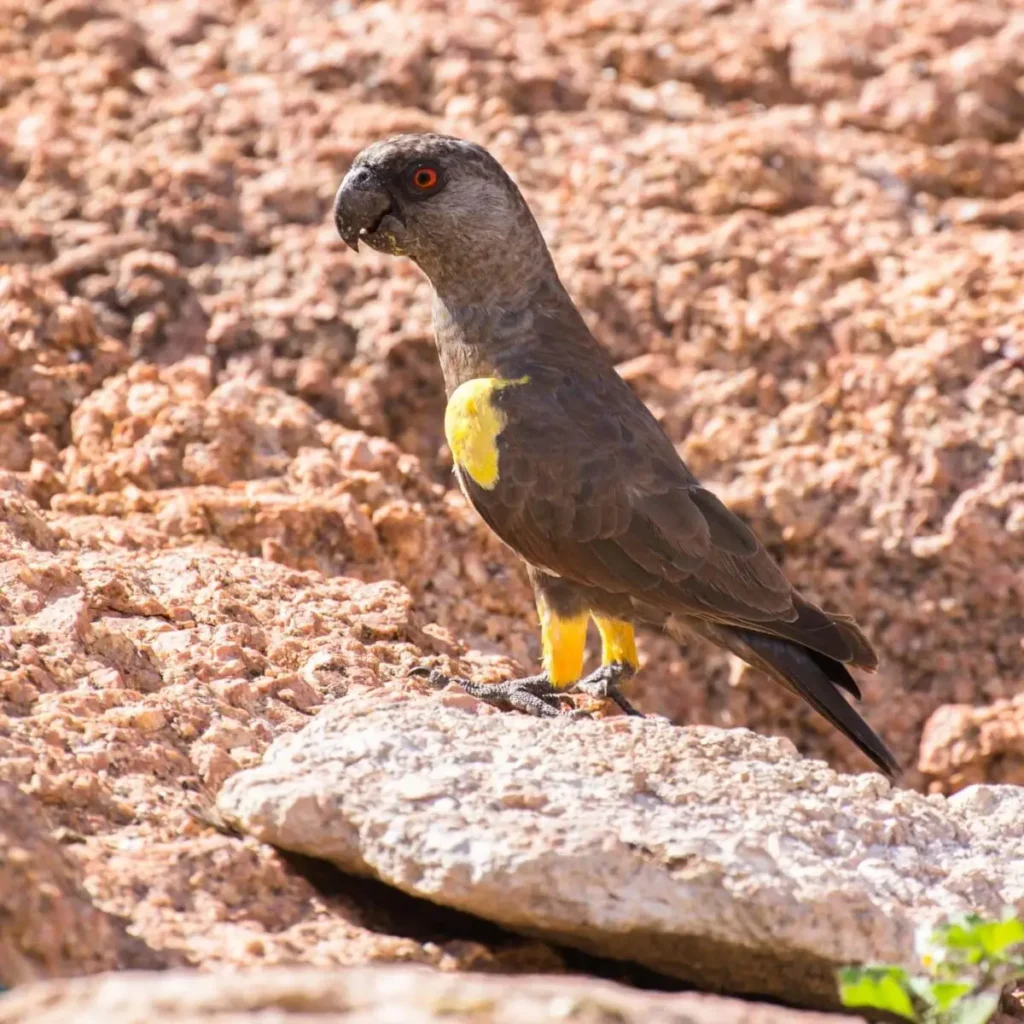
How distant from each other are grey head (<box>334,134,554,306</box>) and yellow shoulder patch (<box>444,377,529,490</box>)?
0.47 meters

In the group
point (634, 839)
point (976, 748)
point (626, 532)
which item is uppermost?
point (626, 532)

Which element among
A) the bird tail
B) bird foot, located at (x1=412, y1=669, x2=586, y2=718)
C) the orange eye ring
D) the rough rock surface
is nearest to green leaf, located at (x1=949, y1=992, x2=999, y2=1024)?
bird foot, located at (x1=412, y1=669, x2=586, y2=718)

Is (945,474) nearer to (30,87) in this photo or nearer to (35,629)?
(35,629)

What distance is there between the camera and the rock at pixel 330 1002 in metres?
2.33

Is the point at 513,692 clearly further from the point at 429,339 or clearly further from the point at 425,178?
the point at 429,339

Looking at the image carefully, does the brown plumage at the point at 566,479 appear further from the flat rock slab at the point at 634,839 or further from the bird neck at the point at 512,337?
the flat rock slab at the point at 634,839

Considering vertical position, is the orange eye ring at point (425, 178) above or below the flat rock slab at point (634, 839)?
above

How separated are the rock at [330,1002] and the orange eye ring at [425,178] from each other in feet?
11.6

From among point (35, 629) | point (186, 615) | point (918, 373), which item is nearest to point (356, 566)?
point (186, 615)

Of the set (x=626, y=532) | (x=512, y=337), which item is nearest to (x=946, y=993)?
(x=626, y=532)

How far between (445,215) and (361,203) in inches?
→ 12.3

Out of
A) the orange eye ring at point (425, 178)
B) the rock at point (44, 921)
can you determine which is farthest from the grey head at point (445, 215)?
the rock at point (44, 921)

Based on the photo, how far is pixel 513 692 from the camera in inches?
191

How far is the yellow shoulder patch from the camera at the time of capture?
5.16 meters
